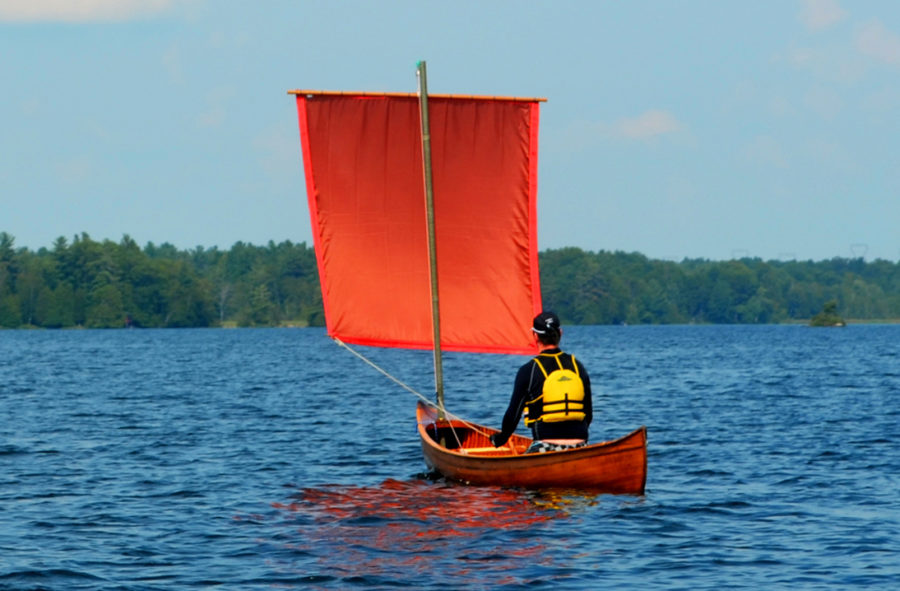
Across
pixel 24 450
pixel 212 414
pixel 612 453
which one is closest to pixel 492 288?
pixel 612 453

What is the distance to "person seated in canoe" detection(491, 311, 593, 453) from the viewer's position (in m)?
18.0

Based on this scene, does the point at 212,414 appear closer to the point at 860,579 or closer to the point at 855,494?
the point at 855,494

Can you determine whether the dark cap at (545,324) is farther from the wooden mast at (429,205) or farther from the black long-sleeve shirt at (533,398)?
the wooden mast at (429,205)

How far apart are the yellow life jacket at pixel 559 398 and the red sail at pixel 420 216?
165 inches

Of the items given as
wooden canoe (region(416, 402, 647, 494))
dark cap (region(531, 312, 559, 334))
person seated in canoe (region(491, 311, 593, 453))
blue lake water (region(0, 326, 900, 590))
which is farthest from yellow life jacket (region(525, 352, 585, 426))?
blue lake water (region(0, 326, 900, 590))

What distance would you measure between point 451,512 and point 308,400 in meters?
27.7

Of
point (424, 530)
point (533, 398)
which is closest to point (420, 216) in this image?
point (533, 398)

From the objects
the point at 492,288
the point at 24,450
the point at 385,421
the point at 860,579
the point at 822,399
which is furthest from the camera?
the point at 822,399

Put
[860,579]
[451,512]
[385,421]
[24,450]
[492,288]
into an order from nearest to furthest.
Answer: [860,579] < [451,512] < [492,288] < [24,450] < [385,421]

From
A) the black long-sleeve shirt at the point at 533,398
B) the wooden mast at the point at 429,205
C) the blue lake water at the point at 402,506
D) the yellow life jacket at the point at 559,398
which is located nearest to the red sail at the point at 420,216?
the wooden mast at the point at 429,205

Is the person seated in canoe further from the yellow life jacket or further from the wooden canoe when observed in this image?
the wooden canoe

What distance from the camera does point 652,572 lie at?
14242mm

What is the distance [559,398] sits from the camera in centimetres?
1803

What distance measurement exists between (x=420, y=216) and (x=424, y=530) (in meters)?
7.38
